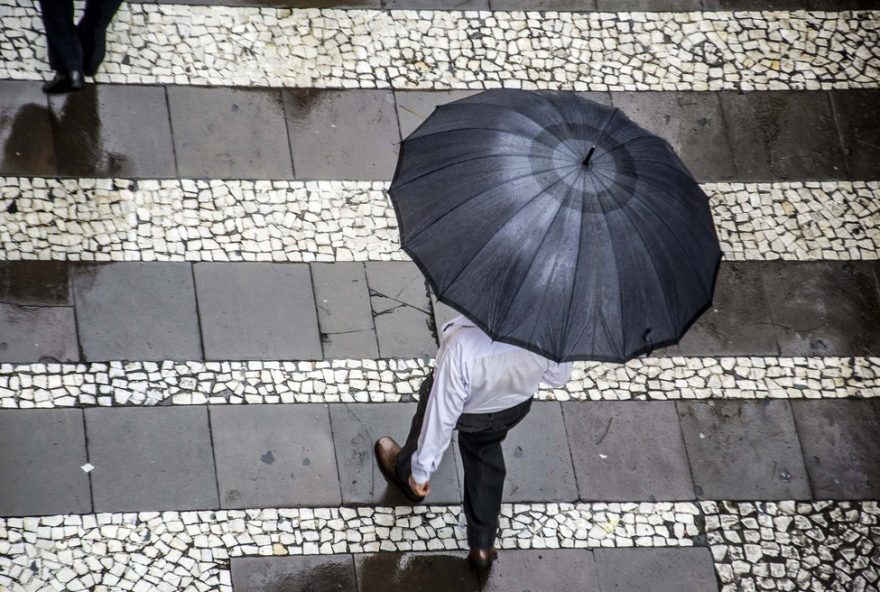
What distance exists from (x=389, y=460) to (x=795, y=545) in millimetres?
2202

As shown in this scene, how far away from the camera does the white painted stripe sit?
511cm

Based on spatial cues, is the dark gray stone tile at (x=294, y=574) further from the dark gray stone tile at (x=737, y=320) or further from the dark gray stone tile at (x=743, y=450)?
the dark gray stone tile at (x=737, y=320)

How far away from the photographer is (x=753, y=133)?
7270 millimetres

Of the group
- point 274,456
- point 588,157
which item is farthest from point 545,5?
point 588,157

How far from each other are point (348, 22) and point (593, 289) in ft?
12.5

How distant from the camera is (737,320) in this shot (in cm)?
650

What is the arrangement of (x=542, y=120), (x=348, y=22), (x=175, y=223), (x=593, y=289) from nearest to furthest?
(x=593, y=289)
(x=542, y=120)
(x=175, y=223)
(x=348, y=22)

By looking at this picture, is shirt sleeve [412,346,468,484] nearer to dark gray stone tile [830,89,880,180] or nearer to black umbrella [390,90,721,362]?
black umbrella [390,90,721,362]

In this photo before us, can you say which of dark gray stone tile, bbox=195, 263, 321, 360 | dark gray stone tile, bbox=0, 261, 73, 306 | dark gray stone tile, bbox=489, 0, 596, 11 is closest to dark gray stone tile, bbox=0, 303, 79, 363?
dark gray stone tile, bbox=0, 261, 73, 306

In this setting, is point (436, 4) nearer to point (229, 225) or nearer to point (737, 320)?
point (229, 225)

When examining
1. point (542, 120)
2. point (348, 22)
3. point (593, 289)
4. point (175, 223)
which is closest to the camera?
point (593, 289)

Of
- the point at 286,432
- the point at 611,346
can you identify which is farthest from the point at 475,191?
the point at 286,432

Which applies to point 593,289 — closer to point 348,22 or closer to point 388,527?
point 388,527

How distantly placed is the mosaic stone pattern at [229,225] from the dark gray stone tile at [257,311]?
0.09 m
